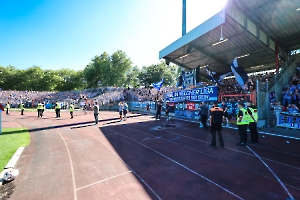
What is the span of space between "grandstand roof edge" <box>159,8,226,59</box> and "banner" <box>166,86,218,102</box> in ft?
17.9

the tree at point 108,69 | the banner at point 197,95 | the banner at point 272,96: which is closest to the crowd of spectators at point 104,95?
the banner at point 197,95

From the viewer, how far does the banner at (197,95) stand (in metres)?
12.7

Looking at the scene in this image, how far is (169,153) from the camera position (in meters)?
6.12

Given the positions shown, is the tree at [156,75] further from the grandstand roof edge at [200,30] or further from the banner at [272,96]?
the banner at [272,96]

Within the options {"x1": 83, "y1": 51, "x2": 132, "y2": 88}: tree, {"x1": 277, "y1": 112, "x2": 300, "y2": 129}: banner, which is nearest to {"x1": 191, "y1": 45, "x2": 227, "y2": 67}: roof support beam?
{"x1": 277, "y1": 112, "x2": 300, "y2": 129}: banner

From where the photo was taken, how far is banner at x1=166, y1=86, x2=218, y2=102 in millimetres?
12695

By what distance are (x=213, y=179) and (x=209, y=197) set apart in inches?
32.5

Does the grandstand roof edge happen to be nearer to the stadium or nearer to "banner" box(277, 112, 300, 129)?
the stadium

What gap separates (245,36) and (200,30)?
18.0ft

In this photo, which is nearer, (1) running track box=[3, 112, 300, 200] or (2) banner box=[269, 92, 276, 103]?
(1) running track box=[3, 112, 300, 200]

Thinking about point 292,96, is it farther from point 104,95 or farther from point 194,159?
point 104,95

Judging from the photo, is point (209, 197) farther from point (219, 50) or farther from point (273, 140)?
point (219, 50)

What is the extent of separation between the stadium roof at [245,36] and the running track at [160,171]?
1129 centimetres

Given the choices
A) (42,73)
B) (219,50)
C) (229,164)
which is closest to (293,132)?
(229,164)
